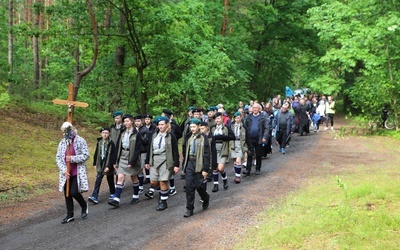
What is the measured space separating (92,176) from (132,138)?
4142mm

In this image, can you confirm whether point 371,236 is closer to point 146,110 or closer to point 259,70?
point 146,110

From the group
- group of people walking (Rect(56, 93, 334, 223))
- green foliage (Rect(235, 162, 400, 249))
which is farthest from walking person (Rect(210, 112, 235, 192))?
green foliage (Rect(235, 162, 400, 249))

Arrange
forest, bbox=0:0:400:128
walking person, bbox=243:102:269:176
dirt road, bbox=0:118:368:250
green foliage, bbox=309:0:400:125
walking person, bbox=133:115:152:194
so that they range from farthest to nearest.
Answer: green foliage, bbox=309:0:400:125
forest, bbox=0:0:400:128
walking person, bbox=243:102:269:176
walking person, bbox=133:115:152:194
dirt road, bbox=0:118:368:250

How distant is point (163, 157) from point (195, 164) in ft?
2.72

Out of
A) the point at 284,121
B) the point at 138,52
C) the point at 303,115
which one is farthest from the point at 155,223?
the point at 303,115

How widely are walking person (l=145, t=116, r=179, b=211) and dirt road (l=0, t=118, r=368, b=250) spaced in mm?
541

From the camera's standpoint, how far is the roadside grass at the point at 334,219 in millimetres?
5645

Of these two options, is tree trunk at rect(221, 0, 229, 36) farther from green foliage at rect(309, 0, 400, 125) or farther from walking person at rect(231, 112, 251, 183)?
walking person at rect(231, 112, 251, 183)

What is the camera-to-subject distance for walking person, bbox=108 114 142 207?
363 inches

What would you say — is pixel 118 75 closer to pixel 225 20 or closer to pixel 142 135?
pixel 142 135

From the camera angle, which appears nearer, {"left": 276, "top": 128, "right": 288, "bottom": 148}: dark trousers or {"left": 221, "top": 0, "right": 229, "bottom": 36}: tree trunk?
{"left": 276, "top": 128, "right": 288, "bottom": 148}: dark trousers

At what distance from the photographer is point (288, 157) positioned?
15000 mm

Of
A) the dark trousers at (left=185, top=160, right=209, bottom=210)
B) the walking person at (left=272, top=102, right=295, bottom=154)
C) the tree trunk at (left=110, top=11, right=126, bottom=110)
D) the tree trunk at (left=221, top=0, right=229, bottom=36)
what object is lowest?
the dark trousers at (left=185, top=160, right=209, bottom=210)

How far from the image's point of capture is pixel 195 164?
816 cm
